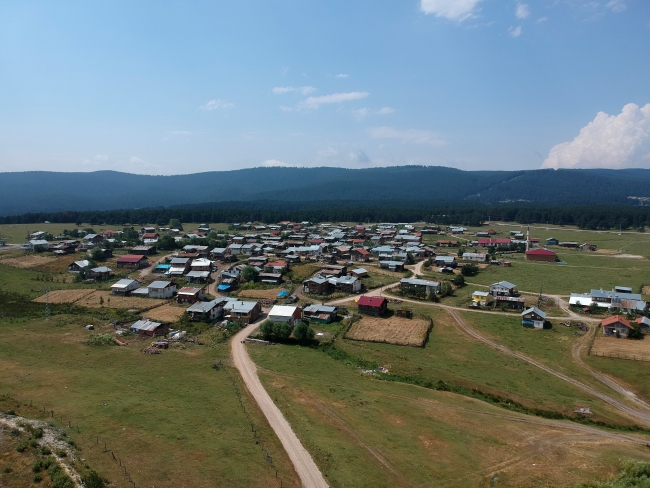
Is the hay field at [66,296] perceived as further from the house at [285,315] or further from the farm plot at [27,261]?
the house at [285,315]

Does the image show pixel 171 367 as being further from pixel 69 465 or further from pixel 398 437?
pixel 398 437

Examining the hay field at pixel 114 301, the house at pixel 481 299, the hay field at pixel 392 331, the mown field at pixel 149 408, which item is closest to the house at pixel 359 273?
the house at pixel 481 299

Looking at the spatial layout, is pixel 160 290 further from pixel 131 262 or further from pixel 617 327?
pixel 617 327

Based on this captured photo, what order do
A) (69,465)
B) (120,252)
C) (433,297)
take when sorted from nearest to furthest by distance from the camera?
(69,465), (433,297), (120,252)

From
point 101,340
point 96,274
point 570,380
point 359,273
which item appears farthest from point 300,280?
point 570,380

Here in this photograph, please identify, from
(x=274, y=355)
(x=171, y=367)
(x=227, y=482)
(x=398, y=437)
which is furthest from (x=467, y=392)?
(x=171, y=367)

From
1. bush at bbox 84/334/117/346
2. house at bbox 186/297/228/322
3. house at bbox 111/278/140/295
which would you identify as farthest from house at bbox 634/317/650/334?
house at bbox 111/278/140/295

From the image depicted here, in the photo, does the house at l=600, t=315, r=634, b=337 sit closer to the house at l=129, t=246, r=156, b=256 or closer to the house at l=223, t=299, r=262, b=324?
the house at l=223, t=299, r=262, b=324
